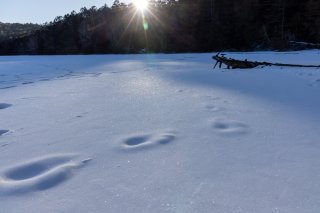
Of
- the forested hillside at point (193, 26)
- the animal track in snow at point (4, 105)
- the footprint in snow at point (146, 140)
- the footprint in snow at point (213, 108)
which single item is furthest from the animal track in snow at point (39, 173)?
the forested hillside at point (193, 26)

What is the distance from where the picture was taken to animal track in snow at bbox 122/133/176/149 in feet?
9.32

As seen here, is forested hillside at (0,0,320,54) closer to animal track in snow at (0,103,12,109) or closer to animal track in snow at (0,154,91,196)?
animal track in snow at (0,103,12,109)

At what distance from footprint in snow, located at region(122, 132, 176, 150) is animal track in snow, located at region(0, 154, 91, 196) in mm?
441

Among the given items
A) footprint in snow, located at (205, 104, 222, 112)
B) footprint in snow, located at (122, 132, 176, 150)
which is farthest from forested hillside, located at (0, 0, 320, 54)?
footprint in snow, located at (122, 132, 176, 150)

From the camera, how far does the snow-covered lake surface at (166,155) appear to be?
1.89 metres

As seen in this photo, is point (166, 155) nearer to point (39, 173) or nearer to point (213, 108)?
point (39, 173)

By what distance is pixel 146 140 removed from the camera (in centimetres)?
297

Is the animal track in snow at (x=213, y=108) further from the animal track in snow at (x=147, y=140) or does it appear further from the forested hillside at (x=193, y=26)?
the forested hillside at (x=193, y=26)

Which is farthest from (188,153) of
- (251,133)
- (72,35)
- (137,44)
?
(72,35)

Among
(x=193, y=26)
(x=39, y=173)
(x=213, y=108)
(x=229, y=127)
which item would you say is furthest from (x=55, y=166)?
(x=193, y=26)

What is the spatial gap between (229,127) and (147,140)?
0.84 m

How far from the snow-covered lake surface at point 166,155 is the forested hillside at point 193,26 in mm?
20090

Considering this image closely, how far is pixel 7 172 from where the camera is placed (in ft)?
7.93

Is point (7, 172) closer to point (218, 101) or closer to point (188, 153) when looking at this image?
point (188, 153)
